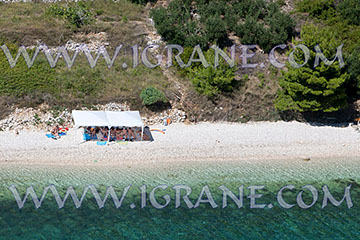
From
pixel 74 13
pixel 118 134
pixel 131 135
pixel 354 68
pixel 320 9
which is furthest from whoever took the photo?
pixel 320 9

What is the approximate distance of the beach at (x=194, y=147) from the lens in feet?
75.9

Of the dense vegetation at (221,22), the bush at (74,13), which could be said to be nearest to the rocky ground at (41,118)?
the dense vegetation at (221,22)

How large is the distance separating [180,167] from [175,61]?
526 inches

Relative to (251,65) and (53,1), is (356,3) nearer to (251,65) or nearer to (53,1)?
Result: (251,65)

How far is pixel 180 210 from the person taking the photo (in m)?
18.2

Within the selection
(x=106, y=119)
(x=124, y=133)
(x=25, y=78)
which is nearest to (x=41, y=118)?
(x=25, y=78)

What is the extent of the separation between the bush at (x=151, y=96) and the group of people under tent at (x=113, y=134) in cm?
306

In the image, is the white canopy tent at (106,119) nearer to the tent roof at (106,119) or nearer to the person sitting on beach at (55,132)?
the tent roof at (106,119)

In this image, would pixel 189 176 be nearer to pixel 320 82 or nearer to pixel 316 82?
pixel 316 82

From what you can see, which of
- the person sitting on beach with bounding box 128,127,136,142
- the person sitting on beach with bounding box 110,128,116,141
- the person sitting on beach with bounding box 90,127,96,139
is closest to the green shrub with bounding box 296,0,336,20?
the person sitting on beach with bounding box 128,127,136,142

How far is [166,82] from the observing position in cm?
3123

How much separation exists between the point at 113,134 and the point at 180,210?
8802mm

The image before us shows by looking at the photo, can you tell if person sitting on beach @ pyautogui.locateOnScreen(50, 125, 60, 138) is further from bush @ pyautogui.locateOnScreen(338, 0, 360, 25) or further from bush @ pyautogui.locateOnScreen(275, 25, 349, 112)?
bush @ pyautogui.locateOnScreen(338, 0, 360, 25)

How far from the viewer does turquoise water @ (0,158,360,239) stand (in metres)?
16.4
